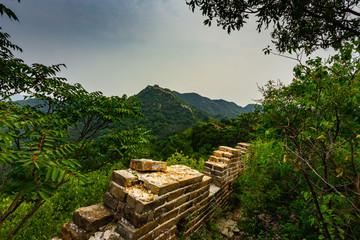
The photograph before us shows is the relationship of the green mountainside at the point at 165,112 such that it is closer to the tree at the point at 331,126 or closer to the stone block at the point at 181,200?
the stone block at the point at 181,200

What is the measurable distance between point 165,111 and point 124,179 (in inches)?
2662

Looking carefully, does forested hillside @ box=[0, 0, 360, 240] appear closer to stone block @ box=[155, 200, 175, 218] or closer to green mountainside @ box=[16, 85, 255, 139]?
stone block @ box=[155, 200, 175, 218]

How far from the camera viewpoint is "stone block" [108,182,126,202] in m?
1.77

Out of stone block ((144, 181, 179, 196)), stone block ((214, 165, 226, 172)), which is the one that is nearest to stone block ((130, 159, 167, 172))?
stone block ((144, 181, 179, 196))

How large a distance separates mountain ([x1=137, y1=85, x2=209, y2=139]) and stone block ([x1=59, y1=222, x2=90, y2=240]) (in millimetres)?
45134

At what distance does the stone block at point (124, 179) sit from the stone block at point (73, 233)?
1.88 ft

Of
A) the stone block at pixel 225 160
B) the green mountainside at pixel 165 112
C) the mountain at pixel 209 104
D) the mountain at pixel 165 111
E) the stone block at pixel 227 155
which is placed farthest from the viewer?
the mountain at pixel 209 104

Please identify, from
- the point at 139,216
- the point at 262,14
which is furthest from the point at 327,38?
the point at 139,216

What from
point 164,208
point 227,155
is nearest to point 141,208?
point 164,208

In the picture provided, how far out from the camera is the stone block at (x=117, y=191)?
1768 millimetres

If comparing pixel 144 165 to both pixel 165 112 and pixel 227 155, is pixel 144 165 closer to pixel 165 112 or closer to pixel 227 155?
pixel 227 155

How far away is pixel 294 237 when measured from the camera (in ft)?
6.84

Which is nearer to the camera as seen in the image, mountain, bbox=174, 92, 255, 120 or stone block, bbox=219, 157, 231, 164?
stone block, bbox=219, 157, 231, 164

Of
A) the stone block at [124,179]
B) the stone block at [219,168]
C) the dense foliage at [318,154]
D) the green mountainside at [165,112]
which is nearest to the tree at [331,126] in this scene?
the dense foliage at [318,154]
